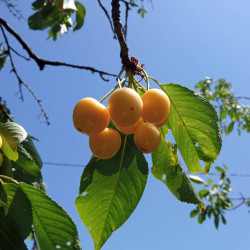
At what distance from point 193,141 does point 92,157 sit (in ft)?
1.11

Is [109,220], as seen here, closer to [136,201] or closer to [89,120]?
[136,201]

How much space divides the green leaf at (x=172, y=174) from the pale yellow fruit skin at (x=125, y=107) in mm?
305

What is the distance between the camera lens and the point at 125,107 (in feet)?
2.44

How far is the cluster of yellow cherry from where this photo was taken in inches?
30.2

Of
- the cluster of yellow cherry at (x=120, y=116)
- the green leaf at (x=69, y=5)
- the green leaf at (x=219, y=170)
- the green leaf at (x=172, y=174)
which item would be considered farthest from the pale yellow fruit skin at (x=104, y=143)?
the green leaf at (x=219, y=170)

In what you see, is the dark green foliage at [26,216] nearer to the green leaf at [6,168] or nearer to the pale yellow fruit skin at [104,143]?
the green leaf at [6,168]

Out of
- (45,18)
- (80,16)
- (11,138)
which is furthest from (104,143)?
(80,16)

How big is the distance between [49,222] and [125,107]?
0.56 meters

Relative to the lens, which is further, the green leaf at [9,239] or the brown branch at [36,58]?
the brown branch at [36,58]

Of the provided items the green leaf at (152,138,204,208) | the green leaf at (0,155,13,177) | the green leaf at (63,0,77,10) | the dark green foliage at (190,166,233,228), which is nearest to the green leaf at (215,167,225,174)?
the dark green foliage at (190,166,233,228)

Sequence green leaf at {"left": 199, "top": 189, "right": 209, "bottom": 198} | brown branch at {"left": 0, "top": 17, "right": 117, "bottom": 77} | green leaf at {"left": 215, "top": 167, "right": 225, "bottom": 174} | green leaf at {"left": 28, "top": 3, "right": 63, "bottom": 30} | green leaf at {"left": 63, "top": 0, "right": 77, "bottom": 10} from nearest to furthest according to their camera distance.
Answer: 1. green leaf at {"left": 63, "top": 0, "right": 77, "bottom": 10}
2. brown branch at {"left": 0, "top": 17, "right": 117, "bottom": 77}
3. green leaf at {"left": 28, "top": 3, "right": 63, "bottom": 30}
4. green leaf at {"left": 199, "top": 189, "right": 209, "bottom": 198}
5. green leaf at {"left": 215, "top": 167, "right": 225, "bottom": 174}

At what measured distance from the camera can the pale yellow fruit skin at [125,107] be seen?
75cm

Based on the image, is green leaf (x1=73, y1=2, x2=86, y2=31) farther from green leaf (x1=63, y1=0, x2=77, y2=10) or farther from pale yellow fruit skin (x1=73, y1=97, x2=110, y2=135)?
pale yellow fruit skin (x1=73, y1=97, x2=110, y2=135)

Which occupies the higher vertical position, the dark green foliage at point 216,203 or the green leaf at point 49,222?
the dark green foliage at point 216,203
